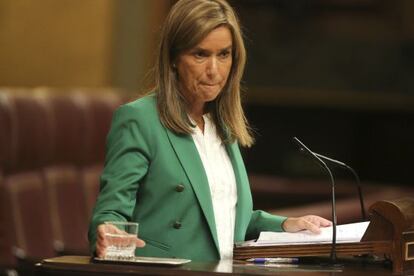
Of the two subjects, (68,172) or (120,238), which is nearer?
(120,238)

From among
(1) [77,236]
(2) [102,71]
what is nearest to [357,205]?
(1) [77,236]

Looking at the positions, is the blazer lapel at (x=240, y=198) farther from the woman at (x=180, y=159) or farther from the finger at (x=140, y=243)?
the finger at (x=140, y=243)

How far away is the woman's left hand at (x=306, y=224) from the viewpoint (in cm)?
257

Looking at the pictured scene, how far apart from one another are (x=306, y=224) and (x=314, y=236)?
0.07 m

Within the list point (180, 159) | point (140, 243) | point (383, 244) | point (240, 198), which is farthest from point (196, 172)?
point (383, 244)

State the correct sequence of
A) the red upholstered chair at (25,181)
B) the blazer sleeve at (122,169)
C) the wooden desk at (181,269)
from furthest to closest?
the red upholstered chair at (25,181) < the blazer sleeve at (122,169) < the wooden desk at (181,269)

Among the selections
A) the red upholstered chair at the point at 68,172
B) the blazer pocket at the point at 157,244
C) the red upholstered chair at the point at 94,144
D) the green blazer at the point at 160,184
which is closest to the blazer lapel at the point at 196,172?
the green blazer at the point at 160,184

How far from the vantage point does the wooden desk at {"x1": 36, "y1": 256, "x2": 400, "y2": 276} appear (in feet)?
7.59

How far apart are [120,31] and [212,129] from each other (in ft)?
15.0

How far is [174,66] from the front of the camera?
2580 mm

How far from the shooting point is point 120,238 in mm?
2328

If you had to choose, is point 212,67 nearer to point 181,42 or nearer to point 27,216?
point 181,42

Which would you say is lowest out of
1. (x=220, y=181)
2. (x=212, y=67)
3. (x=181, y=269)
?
(x=181, y=269)

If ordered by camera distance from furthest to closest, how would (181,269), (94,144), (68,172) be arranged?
(94,144) → (68,172) → (181,269)
